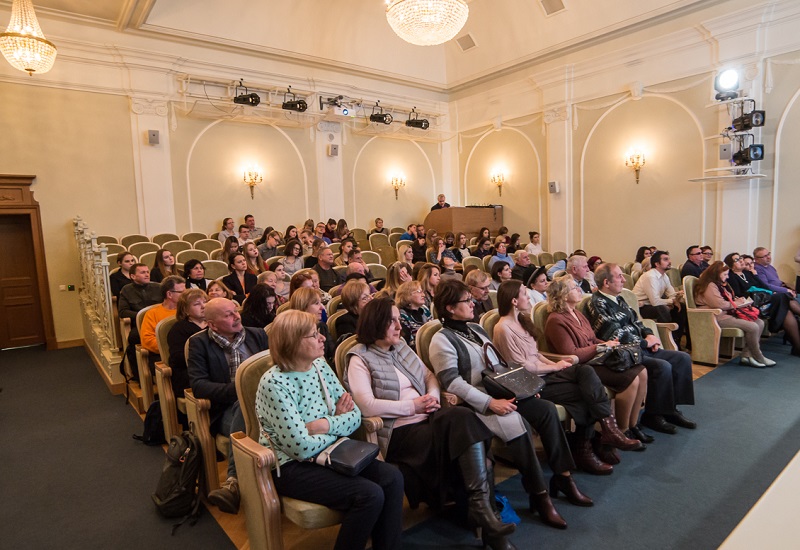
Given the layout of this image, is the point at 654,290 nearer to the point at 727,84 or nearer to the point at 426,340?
the point at 426,340

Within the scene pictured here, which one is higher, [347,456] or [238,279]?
[238,279]

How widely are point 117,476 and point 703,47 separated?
9.02 metres

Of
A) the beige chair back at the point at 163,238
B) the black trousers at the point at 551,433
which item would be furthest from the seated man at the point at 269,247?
the black trousers at the point at 551,433

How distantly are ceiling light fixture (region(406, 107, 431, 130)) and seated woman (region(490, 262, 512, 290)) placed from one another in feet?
21.1

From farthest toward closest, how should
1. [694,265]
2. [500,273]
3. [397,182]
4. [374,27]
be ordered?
[397,182] < [374,27] < [694,265] < [500,273]

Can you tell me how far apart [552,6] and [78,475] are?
9.85 metres

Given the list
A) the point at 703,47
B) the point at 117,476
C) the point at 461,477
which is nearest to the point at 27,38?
the point at 117,476

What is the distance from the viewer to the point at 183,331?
9.30ft

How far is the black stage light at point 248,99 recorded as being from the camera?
805cm

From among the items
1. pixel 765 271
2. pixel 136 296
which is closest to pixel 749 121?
pixel 765 271

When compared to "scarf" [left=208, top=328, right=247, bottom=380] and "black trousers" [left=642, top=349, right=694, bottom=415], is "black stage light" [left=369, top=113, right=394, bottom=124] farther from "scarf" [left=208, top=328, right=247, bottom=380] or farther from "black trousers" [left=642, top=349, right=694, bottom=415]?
"scarf" [left=208, top=328, right=247, bottom=380]

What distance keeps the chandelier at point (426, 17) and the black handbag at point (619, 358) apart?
4147mm

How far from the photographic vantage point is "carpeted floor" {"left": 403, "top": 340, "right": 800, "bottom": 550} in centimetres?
217

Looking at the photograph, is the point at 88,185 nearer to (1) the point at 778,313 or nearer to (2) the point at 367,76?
(2) the point at 367,76
